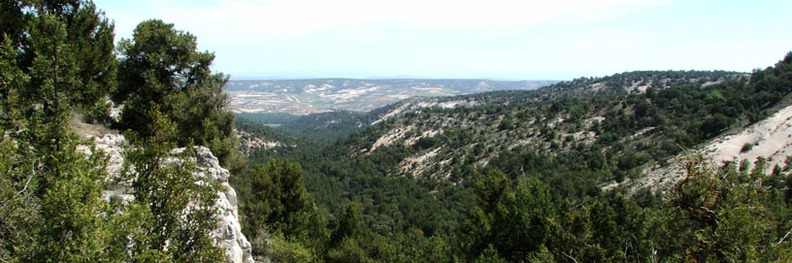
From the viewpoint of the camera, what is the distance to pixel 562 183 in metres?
56.4

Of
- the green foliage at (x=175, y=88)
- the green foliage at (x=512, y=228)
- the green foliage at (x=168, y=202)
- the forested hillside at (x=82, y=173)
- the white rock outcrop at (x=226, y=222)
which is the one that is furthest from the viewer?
the green foliage at (x=512, y=228)

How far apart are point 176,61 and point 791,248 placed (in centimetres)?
2514

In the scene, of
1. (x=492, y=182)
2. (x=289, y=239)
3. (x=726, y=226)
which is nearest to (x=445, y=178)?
(x=492, y=182)

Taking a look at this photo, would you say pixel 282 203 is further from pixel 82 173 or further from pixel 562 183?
pixel 562 183

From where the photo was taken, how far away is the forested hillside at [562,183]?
1129 centimetres

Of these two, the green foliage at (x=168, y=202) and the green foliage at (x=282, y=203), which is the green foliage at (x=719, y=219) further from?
the green foliage at (x=282, y=203)

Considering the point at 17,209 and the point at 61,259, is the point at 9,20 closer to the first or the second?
the point at 17,209

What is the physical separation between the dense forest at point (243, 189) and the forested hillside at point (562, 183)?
13 cm

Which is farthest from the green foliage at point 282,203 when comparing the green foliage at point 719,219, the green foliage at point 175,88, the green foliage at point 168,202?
the green foliage at point 719,219

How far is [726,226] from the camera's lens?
9859 mm

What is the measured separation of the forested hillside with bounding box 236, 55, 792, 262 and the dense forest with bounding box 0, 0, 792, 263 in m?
0.13

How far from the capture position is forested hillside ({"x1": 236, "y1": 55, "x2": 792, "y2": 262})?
1129 cm

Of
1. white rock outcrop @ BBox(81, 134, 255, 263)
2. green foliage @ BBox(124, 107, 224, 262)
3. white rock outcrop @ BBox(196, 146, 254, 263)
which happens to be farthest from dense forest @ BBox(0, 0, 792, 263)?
white rock outcrop @ BBox(196, 146, 254, 263)

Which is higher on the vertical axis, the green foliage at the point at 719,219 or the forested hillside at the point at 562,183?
the green foliage at the point at 719,219
